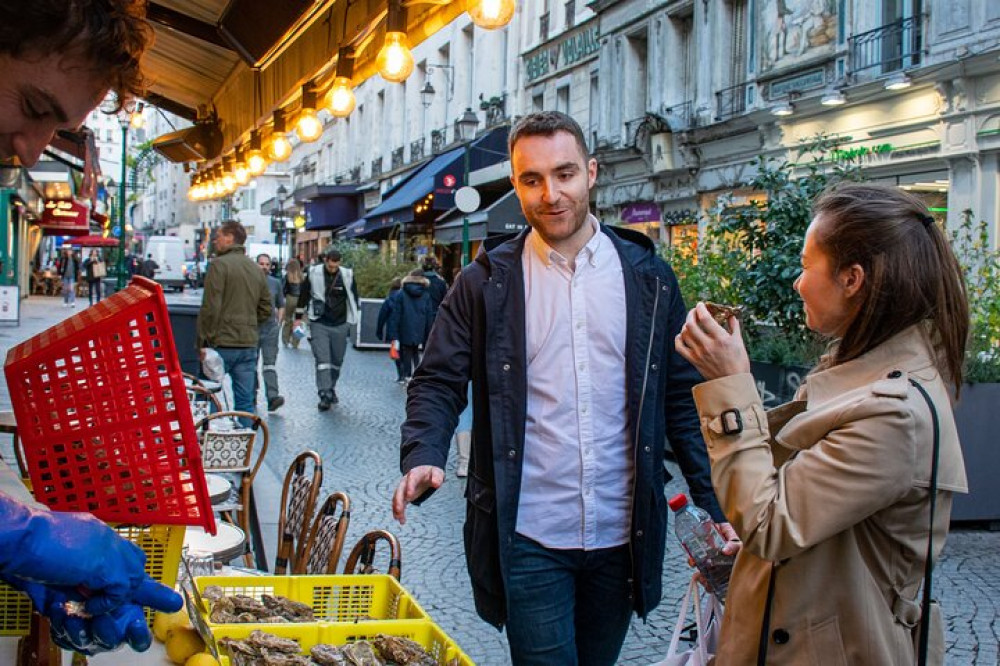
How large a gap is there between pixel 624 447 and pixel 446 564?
3.38 meters

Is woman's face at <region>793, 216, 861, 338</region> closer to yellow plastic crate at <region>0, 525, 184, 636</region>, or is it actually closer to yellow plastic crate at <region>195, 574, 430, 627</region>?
yellow plastic crate at <region>195, 574, 430, 627</region>

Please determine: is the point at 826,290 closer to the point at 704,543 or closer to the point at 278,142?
the point at 704,543

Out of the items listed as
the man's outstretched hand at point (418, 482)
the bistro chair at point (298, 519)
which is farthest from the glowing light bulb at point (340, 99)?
the man's outstretched hand at point (418, 482)

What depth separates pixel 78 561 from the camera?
1392 mm

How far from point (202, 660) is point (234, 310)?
839cm

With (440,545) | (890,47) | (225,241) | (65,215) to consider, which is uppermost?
(890,47)

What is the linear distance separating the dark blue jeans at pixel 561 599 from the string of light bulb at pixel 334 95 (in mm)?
3896

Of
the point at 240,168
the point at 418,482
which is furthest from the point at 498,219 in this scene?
the point at 418,482

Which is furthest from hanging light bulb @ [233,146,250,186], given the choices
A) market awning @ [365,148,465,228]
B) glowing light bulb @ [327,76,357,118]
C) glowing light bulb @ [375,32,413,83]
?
market awning @ [365,148,465,228]

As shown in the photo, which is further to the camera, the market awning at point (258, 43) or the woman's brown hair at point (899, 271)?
the market awning at point (258, 43)

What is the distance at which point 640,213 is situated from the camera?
77.6 ft

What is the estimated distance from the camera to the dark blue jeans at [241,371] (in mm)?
10180

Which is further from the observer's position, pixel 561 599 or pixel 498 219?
pixel 498 219

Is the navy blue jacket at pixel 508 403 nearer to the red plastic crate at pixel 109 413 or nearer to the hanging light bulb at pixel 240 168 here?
the red plastic crate at pixel 109 413
